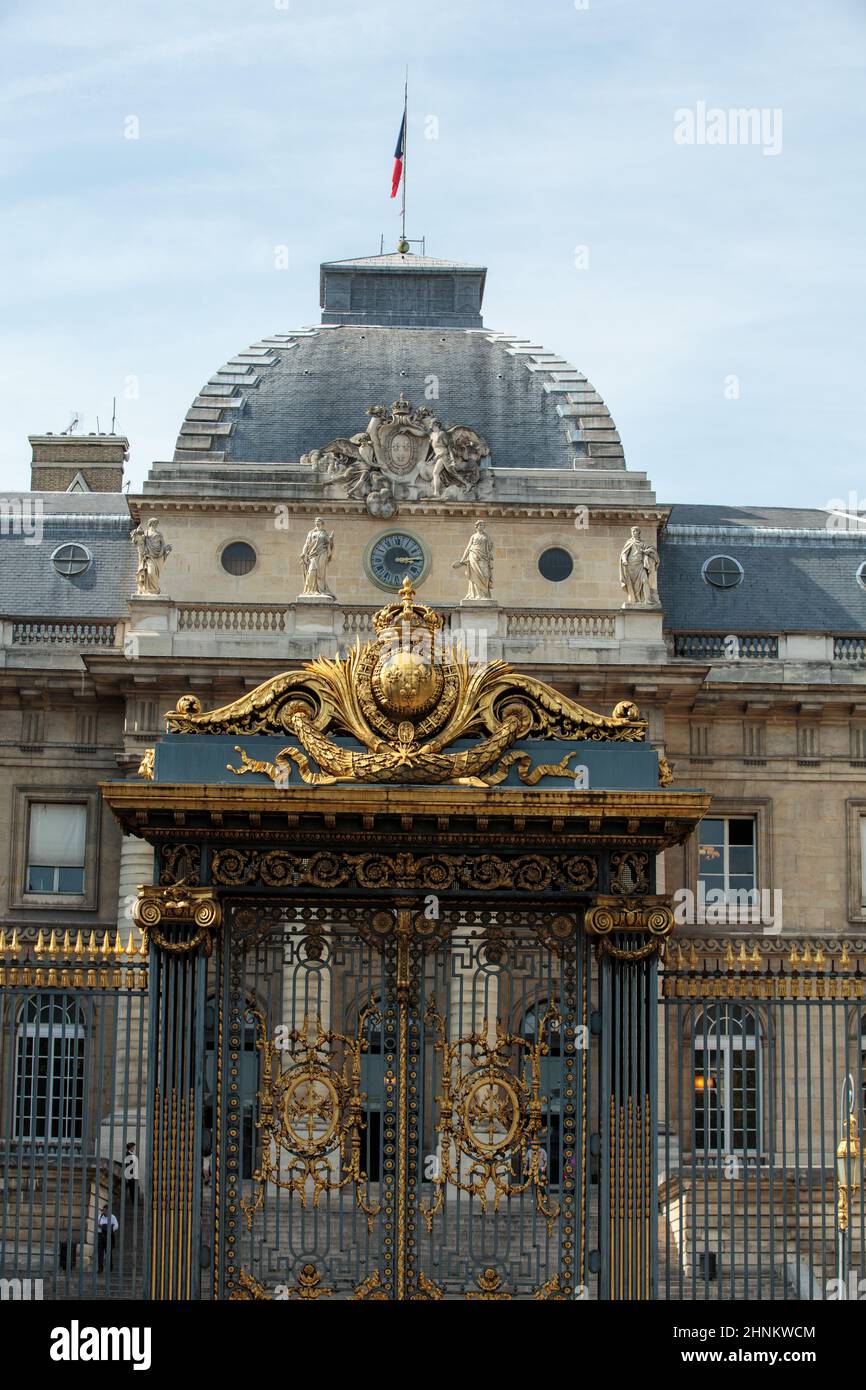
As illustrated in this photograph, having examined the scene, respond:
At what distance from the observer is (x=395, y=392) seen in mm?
40312

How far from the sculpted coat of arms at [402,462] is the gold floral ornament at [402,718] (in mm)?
21943

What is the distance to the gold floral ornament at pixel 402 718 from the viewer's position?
16.4 m

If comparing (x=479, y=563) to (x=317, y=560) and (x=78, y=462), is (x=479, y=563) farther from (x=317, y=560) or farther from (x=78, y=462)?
(x=78, y=462)

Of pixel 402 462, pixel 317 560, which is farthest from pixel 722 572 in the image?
pixel 317 560

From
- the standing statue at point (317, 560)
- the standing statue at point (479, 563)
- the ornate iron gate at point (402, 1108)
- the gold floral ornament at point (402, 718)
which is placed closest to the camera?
the ornate iron gate at point (402, 1108)

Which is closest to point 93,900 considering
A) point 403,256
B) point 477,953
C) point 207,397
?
point 207,397

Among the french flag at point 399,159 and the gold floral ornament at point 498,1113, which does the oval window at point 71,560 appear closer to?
the french flag at point 399,159

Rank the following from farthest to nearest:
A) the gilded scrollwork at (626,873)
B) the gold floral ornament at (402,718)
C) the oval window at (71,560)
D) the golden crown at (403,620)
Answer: the oval window at (71,560) → the golden crown at (403,620) → the gilded scrollwork at (626,873) → the gold floral ornament at (402,718)

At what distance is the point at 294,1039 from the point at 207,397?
2478 centimetres

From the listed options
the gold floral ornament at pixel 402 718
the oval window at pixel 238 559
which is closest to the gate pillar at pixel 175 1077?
the gold floral ornament at pixel 402 718
